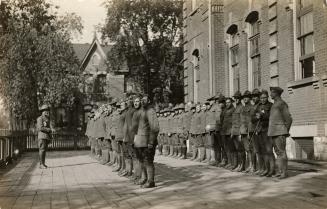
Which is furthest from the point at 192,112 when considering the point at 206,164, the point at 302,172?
the point at 302,172

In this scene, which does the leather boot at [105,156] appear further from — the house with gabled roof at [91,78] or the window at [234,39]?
the house with gabled roof at [91,78]

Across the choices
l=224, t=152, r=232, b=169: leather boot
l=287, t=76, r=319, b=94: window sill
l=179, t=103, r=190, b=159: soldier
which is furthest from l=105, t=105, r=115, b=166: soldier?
l=287, t=76, r=319, b=94: window sill

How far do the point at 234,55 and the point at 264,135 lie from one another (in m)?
8.66

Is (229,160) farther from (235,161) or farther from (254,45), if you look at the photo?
(254,45)

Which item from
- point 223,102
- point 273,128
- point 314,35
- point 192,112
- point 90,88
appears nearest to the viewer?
point 273,128

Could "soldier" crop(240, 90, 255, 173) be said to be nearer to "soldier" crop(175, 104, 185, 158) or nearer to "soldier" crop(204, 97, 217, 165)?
"soldier" crop(204, 97, 217, 165)

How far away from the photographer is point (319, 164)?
12.2m

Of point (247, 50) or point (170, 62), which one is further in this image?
point (170, 62)

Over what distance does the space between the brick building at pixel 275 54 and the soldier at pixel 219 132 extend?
2009 millimetres

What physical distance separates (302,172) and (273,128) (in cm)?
146

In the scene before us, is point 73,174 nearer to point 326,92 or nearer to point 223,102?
point 223,102

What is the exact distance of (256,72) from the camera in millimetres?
17469

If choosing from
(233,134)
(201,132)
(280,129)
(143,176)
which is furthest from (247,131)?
(201,132)

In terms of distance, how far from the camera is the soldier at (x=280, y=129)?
34.9ft
